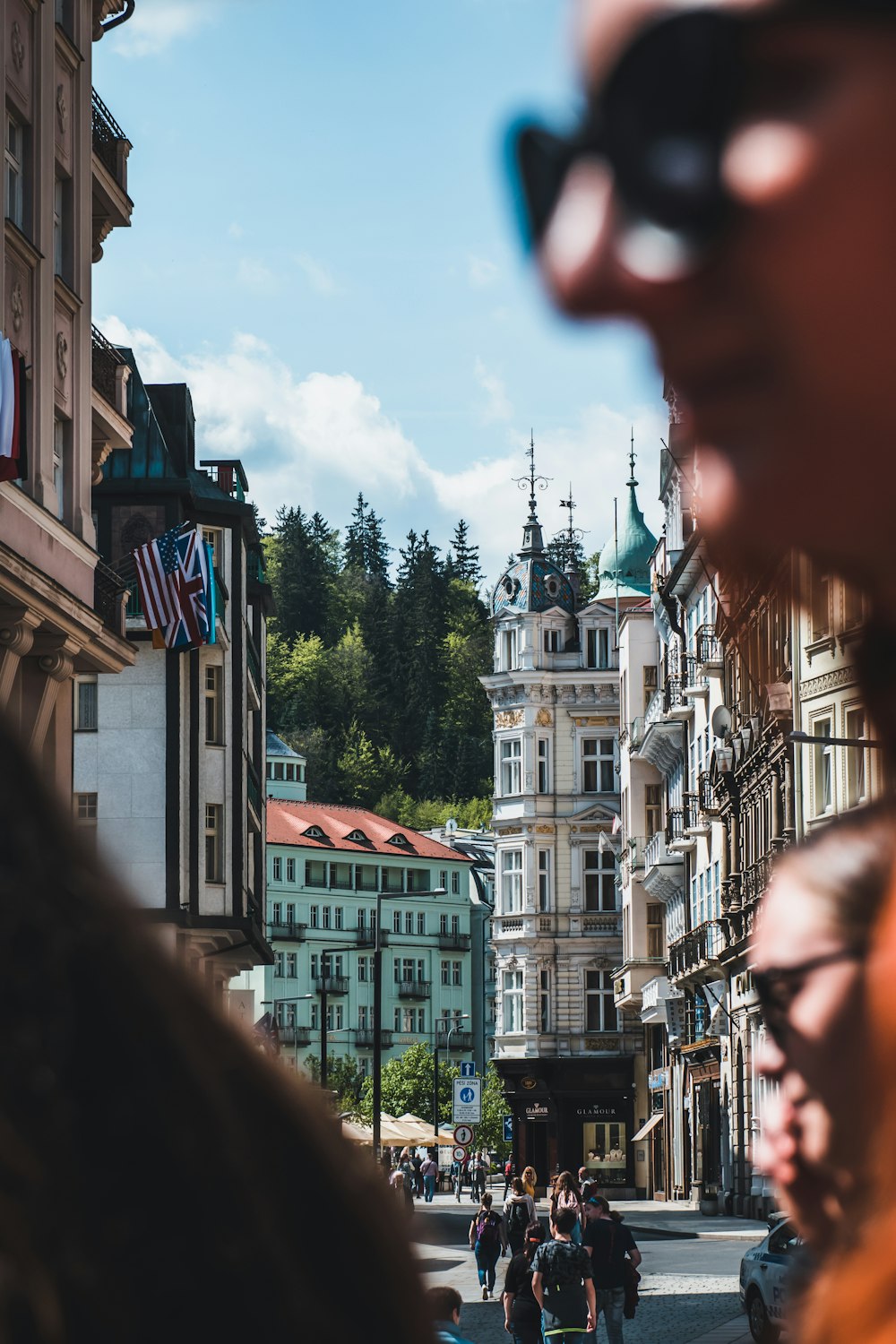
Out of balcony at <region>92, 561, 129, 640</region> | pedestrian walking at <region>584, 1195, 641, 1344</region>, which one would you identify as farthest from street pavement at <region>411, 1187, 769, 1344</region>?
balcony at <region>92, 561, 129, 640</region>

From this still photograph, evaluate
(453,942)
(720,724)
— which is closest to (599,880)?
(720,724)

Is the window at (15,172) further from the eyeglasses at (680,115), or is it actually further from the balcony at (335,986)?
the balcony at (335,986)

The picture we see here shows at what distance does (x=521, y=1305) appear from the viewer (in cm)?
1927

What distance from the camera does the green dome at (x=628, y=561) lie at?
3169 inches

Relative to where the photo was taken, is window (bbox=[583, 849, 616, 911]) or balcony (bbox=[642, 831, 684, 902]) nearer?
balcony (bbox=[642, 831, 684, 902])

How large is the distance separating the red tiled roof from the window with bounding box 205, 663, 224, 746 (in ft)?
201

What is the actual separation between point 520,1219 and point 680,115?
28.0 m

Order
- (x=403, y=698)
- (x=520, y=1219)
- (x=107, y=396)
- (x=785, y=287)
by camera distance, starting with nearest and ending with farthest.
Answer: (x=785, y=287), (x=520, y=1219), (x=107, y=396), (x=403, y=698)

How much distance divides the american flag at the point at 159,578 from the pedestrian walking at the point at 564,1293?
21212 mm

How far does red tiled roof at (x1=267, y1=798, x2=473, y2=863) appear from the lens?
112m

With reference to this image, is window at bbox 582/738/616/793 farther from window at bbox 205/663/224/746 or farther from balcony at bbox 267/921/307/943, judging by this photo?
window at bbox 205/663/224/746

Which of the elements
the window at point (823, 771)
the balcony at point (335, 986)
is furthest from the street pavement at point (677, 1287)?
the balcony at point (335, 986)

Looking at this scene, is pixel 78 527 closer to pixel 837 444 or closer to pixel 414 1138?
pixel 837 444

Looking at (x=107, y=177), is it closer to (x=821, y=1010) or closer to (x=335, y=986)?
(x=821, y=1010)
